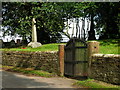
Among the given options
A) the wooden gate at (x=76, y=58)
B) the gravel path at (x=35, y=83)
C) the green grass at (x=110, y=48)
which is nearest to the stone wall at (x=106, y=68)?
the wooden gate at (x=76, y=58)

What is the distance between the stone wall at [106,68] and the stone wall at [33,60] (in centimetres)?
358

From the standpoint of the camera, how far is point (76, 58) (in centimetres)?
1255

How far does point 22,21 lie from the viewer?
23.6 meters

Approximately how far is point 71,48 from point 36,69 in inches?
177

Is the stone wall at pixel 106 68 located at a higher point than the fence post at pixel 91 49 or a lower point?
lower

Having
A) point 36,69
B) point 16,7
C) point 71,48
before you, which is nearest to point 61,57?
point 71,48

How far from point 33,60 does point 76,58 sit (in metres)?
5.18

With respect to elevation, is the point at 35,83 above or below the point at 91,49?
below

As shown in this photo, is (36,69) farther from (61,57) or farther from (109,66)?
(109,66)

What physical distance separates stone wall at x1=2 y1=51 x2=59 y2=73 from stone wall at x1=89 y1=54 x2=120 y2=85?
3.58 metres

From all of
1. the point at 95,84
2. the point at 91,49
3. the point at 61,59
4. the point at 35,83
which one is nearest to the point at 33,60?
the point at 61,59

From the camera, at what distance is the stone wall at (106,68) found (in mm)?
9810

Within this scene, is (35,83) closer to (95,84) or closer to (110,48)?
(95,84)

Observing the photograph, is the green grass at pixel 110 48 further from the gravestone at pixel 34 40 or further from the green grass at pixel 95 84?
the gravestone at pixel 34 40
